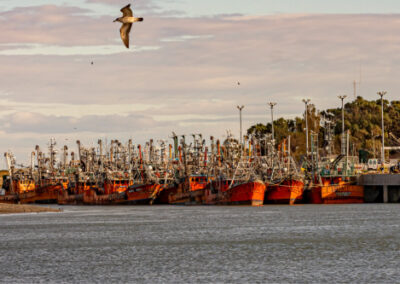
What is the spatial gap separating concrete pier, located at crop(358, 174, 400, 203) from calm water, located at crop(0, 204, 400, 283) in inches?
1506

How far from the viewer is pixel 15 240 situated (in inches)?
3317

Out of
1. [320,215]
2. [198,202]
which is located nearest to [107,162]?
[198,202]

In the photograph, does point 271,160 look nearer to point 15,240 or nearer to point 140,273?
point 15,240

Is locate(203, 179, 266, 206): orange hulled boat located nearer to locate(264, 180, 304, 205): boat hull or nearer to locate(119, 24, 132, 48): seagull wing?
locate(264, 180, 304, 205): boat hull

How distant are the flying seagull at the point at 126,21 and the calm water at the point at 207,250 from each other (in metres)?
14.7

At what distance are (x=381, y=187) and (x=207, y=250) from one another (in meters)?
91.8

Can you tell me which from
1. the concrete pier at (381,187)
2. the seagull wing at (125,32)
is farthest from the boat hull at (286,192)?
the seagull wing at (125,32)

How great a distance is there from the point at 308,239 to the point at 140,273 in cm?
2672

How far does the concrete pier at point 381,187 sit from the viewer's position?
5910 inches

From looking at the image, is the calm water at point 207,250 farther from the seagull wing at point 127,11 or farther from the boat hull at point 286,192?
the boat hull at point 286,192

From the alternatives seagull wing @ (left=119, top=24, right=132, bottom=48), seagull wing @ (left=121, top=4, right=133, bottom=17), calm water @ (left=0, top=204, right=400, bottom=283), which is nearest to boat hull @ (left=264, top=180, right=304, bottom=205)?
calm water @ (left=0, top=204, right=400, bottom=283)

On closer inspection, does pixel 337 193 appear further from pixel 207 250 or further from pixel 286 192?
pixel 207 250

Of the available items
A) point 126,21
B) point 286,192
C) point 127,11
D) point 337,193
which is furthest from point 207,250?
point 337,193

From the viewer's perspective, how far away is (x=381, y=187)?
158 m
